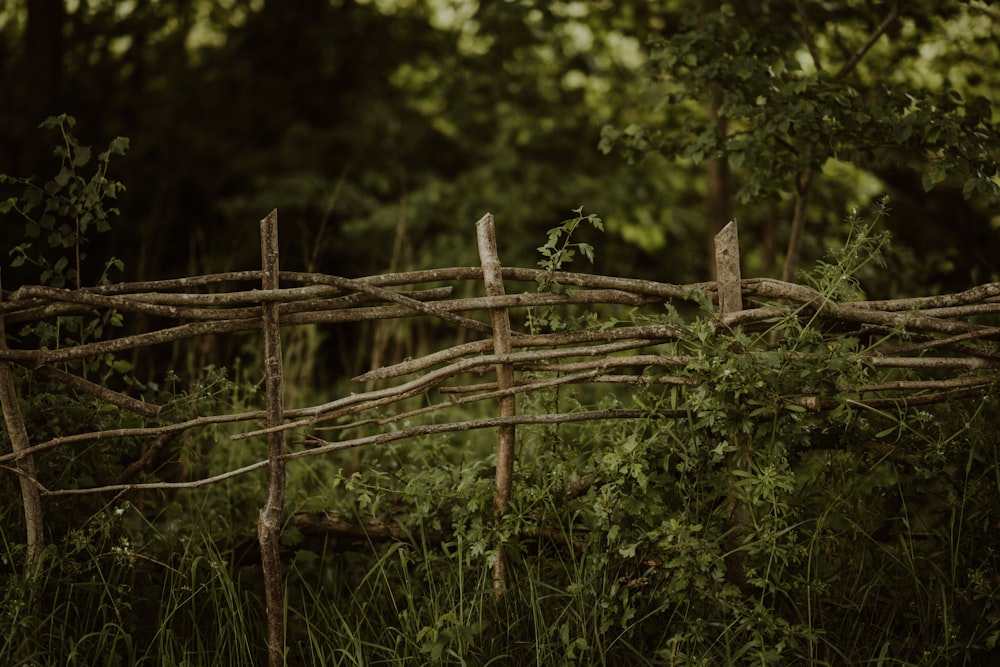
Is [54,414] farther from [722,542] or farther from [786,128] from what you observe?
[786,128]

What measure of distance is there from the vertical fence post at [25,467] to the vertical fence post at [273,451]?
0.75 metres

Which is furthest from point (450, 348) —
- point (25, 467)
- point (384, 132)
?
point (384, 132)

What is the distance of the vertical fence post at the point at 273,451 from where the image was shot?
94.1 inches

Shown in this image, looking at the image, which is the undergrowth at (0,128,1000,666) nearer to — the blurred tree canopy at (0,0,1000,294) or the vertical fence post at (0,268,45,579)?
the vertical fence post at (0,268,45,579)

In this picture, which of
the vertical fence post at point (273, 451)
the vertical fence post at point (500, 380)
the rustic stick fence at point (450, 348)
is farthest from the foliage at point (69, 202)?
the vertical fence post at point (500, 380)

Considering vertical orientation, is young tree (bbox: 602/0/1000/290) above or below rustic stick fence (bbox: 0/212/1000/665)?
above

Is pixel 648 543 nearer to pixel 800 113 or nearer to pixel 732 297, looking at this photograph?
pixel 732 297

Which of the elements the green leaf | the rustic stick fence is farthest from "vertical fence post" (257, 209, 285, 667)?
the green leaf

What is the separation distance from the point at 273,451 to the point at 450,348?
2.21 feet

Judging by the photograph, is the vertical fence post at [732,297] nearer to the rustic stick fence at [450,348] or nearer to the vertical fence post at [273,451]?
the rustic stick fence at [450,348]

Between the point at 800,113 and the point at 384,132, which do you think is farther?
the point at 384,132

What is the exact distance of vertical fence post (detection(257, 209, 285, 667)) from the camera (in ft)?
7.84

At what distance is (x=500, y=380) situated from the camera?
2.50 metres

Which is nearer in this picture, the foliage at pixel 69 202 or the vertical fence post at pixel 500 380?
the vertical fence post at pixel 500 380
